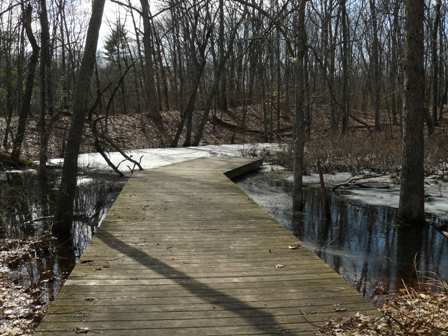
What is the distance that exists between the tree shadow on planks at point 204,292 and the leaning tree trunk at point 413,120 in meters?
5.49

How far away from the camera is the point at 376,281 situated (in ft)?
19.7

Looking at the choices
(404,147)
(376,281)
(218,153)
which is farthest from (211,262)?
(218,153)

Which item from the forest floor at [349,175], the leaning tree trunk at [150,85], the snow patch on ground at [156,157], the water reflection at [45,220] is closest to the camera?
the forest floor at [349,175]

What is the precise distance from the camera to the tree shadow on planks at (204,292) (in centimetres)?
334

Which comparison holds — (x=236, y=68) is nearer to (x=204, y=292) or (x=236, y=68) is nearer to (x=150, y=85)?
(x=150, y=85)

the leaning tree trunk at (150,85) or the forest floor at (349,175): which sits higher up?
the leaning tree trunk at (150,85)

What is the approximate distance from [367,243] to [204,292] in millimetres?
4692

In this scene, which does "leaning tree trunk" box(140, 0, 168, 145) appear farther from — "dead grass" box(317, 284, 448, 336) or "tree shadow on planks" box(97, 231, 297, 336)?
"dead grass" box(317, 284, 448, 336)

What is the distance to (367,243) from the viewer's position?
25.7 feet

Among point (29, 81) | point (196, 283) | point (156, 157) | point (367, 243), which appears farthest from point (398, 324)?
point (29, 81)

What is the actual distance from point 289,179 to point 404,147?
5.75m

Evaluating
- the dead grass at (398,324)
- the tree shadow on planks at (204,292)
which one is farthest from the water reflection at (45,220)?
the dead grass at (398,324)

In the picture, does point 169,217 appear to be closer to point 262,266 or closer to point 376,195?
point 262,266

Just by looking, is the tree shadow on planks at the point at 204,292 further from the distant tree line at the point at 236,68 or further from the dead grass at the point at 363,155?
the dead grass at the point at 363,155
